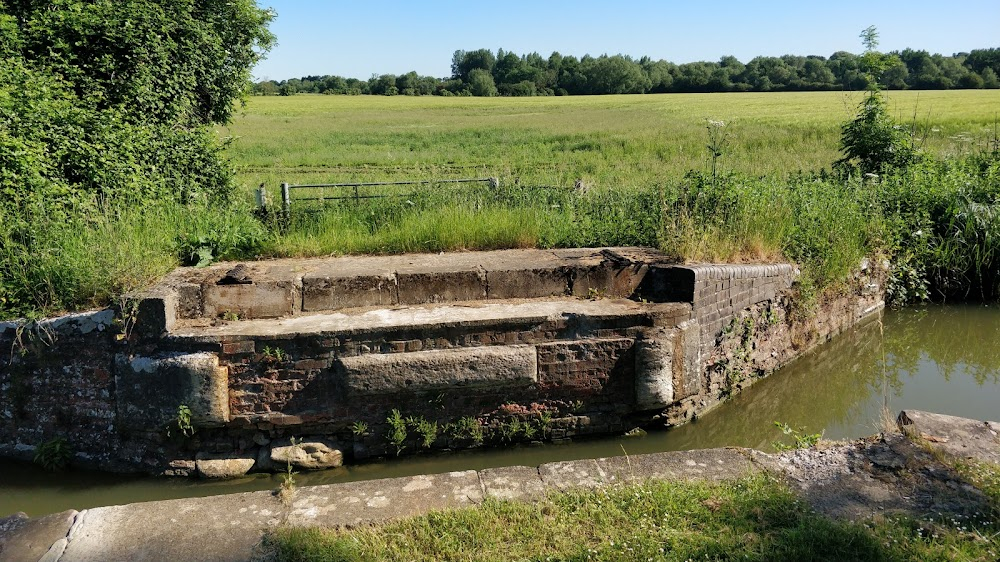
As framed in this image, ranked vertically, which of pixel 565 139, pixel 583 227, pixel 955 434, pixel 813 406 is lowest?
pixel 813 406

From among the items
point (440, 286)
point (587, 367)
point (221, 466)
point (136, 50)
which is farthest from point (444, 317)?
point (136, 50)

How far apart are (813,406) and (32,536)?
6283 mm

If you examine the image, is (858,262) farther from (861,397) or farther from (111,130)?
(111,130)

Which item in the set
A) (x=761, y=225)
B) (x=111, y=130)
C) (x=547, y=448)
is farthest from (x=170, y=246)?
(x=761, y=225)

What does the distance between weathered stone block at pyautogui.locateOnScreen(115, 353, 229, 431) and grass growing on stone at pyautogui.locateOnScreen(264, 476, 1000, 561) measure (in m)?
1.97

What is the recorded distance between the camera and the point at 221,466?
17.3 feet

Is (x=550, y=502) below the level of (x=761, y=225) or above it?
below

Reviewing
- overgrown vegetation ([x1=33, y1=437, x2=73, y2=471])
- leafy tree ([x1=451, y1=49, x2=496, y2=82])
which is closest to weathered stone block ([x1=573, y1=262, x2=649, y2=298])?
overgrown vegetation ([x1=33, y1=437, x2=73, y2=471])

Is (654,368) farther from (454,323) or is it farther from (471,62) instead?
(471,62)

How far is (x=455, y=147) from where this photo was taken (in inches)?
1053

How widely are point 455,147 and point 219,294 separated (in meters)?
21.7

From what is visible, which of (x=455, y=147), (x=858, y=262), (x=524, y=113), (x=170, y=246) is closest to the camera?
(x=170, y=246)

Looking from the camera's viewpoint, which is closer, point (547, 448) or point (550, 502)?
point (550, 502)

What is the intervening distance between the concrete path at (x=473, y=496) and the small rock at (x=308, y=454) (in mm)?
1333
